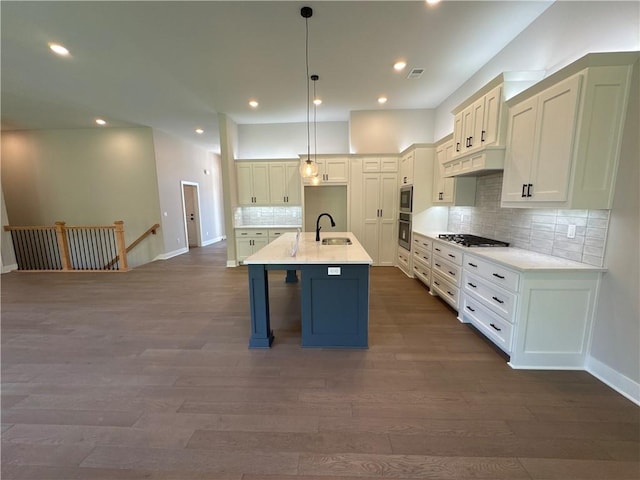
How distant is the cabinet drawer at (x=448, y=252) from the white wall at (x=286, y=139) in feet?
11.3

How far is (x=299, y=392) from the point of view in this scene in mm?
1934

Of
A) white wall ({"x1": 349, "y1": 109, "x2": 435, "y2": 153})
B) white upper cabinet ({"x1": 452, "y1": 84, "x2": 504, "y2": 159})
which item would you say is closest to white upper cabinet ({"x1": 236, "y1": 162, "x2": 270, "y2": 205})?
white wall ({"x1": 349, "y1": 109, "x2": 435, "y2": 153})

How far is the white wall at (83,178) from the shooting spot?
20.2ft

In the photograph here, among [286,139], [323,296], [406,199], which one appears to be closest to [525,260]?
[323,296]

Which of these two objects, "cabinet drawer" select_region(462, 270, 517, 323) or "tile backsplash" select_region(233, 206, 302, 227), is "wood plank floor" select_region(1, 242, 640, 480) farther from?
"tile backsplash" select_region(233, 206, 302, 227)

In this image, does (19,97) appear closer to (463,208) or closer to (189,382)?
(189,382)

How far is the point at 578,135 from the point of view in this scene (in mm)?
1901

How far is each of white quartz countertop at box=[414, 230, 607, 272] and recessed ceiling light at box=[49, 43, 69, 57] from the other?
5129mm

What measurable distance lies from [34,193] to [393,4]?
8741 millimetres

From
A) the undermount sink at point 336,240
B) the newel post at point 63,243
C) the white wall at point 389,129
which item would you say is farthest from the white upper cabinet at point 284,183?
the newel post at point 63,243

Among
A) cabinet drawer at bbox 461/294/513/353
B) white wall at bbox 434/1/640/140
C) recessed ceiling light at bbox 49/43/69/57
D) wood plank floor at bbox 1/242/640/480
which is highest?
recessed ceiling light at bbox 49/43/69/57

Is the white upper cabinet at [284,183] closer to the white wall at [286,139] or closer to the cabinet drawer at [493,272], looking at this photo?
the white wall at [286,139]

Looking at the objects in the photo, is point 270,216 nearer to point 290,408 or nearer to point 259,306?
point 259,306

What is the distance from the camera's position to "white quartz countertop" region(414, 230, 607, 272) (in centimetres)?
203
